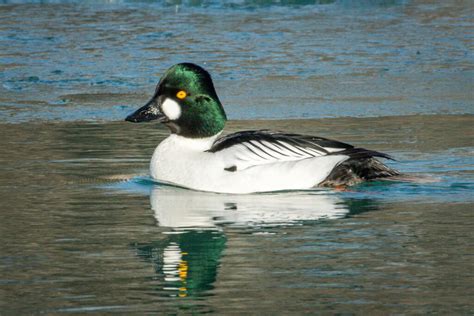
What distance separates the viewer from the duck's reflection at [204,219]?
599 cm

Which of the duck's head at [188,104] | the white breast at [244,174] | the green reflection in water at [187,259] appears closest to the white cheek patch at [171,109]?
the duck's head at [188,104]

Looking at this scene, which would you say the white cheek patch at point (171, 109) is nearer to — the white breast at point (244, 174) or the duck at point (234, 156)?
the duck at point (234, 156)

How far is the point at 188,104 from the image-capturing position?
358 inches

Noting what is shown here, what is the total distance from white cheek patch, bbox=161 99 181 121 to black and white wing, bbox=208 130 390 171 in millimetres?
599

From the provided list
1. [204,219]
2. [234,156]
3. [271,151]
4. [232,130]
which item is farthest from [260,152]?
[232,130]

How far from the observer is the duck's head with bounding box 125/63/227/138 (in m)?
9.05

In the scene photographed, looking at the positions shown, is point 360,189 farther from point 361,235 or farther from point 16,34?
point 16,34

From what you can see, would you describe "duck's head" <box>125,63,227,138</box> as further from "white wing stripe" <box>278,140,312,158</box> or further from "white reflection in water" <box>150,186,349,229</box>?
"white wing stripe" <box>278,140,312,158</box>

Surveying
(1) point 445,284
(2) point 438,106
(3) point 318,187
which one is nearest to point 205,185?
(3) point 318,187

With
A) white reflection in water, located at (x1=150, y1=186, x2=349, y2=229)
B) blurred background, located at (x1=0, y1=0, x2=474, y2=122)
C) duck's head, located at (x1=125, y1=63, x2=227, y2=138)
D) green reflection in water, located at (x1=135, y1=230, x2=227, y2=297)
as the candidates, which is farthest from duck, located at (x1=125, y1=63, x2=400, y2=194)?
blurred background, located at (x1=0, y1=0, x2=474, y2=122)

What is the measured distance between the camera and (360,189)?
8617 millimetres

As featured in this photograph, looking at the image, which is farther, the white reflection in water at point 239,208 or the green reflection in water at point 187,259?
the white reflection in water at point 239,208

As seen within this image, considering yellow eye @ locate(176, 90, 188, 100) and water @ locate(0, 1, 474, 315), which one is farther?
→ yellow eye @ locate(176, 90, 188, 100)

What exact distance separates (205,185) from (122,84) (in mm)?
4867
